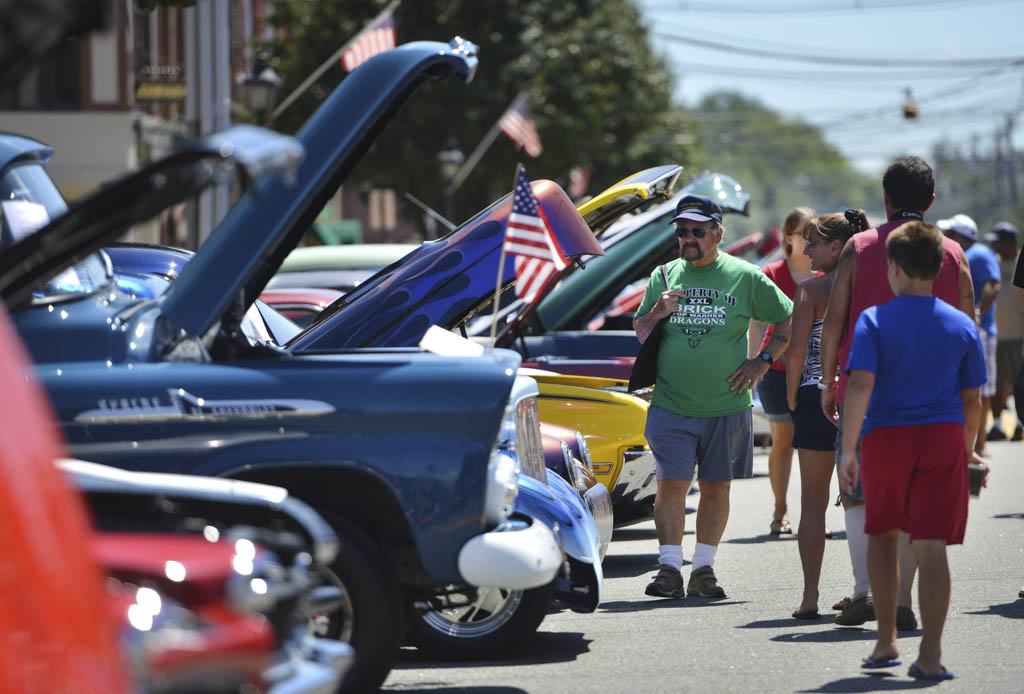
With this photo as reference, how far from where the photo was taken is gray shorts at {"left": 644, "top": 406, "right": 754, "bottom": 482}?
319 inches

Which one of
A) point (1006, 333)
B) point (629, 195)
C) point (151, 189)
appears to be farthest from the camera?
point (1006, 333)

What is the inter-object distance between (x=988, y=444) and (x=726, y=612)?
983cm

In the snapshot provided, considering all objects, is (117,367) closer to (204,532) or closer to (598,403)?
(204,532)

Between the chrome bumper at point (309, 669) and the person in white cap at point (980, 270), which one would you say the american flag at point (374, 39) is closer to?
the person in white cap at point (980, 270)

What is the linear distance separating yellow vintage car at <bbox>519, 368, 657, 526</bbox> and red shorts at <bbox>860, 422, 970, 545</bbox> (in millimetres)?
3481

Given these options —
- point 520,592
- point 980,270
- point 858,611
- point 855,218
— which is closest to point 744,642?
point 858,611

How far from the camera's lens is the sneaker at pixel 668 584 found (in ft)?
26.4

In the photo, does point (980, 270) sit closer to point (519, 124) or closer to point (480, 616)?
point (480, 616)

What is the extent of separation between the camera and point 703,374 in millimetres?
8055

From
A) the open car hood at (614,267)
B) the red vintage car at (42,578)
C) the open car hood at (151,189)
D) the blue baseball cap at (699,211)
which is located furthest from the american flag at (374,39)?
the red vintage car at (42,578)

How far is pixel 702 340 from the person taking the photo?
8.07 metres

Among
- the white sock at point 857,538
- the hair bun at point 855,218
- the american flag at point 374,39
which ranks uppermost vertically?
→ the american flag at point 374,39

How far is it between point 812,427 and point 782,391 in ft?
8.16

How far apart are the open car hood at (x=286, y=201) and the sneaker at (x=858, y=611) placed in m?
3.08
